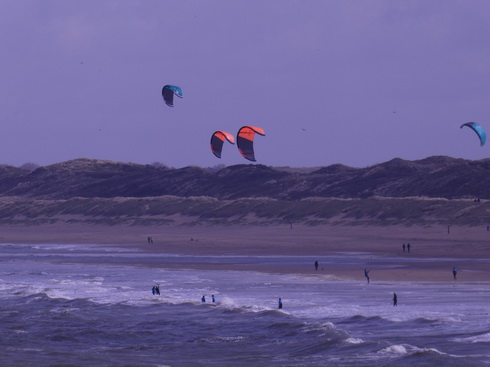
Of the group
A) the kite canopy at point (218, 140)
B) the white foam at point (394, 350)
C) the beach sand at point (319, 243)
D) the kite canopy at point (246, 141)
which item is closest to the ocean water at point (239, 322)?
the white foam at point (394, 350)

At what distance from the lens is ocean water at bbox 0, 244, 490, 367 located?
48.3ft

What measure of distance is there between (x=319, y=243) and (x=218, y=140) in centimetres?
859

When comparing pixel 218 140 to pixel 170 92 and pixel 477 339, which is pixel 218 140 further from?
pixel 477 339

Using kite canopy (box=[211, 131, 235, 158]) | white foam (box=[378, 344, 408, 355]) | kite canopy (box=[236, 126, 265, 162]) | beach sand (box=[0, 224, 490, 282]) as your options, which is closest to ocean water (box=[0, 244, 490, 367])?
white foam (box=[378, 344, 408, 355])

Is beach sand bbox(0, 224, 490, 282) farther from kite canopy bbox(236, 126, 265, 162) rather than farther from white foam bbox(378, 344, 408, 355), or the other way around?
white foam bbox(378, 344, 408, 355)

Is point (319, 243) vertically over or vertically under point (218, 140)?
under

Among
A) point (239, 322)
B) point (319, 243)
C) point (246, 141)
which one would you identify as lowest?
point (239, 322)

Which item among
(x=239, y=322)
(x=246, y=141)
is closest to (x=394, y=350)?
(x=239, y=322)

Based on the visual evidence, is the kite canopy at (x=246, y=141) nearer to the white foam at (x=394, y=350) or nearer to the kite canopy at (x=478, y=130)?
the kite canopy at (x=478, y=130)

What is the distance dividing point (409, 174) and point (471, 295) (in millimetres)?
50009

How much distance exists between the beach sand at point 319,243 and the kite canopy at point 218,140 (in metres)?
4.03

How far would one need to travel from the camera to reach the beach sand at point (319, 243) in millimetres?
25578

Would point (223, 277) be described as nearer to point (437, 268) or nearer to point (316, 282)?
point (316, 282)

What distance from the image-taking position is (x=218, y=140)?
42.9 meters
